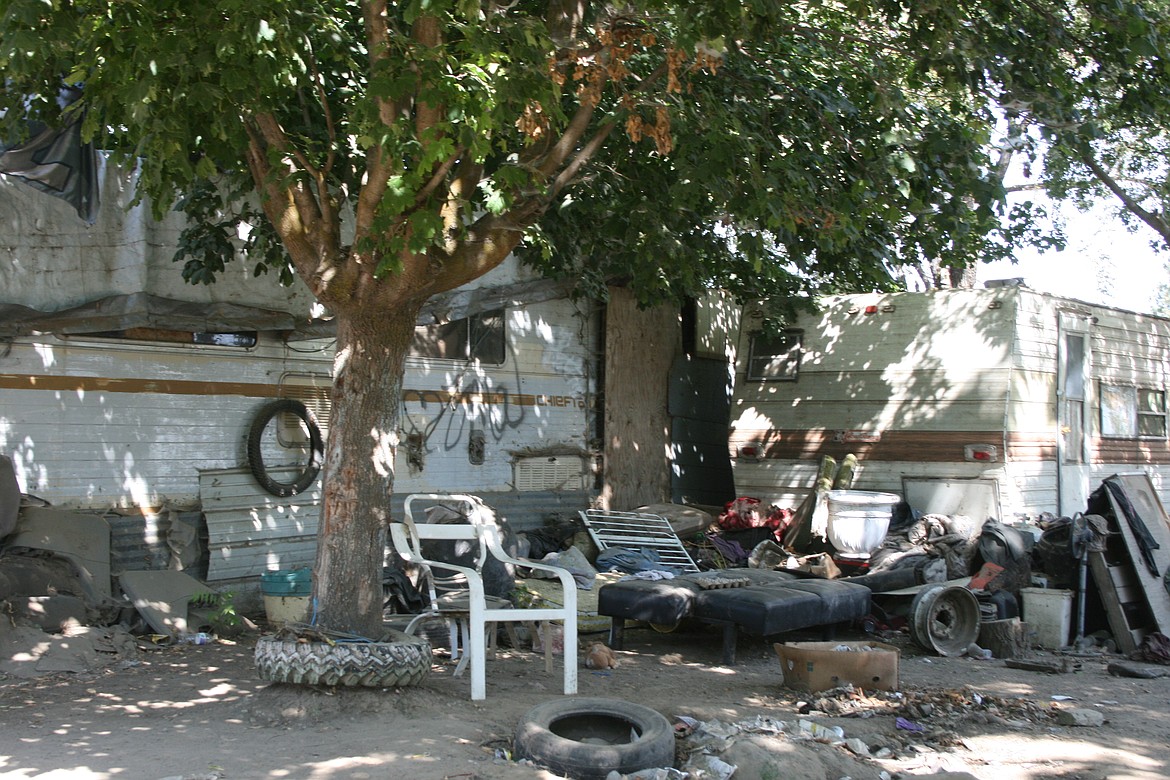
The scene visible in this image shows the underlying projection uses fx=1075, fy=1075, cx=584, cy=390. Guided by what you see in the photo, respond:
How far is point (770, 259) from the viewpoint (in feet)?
35.7

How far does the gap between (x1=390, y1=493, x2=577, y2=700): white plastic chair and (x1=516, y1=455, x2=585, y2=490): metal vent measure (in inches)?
145

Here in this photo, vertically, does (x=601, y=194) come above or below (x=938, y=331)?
above

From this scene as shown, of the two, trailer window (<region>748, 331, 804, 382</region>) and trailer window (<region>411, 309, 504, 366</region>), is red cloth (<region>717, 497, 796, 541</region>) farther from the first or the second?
trailer window (<region>411, 309, 504, 366</region>)

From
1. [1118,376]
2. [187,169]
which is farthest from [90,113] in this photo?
[1118,376]

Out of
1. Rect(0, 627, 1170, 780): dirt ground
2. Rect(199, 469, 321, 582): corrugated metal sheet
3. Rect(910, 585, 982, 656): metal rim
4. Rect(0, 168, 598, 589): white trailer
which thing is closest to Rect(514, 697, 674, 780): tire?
Rect(0, 627, 1170, 780): dirt ground

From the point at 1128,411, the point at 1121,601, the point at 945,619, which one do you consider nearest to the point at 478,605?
the point at 945,619

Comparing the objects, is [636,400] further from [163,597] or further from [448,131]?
[448,131]

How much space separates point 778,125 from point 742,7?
7.68ft

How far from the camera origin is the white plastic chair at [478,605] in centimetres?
621

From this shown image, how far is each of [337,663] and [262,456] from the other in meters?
3.87

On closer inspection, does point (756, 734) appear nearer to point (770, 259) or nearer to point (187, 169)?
point (187, 169)

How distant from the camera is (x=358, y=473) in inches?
244

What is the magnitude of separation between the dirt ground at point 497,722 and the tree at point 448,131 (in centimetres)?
75

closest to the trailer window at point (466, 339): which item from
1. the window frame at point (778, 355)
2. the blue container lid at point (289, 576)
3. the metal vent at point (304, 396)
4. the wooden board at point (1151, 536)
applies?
the metal vent at point (304, 396)
